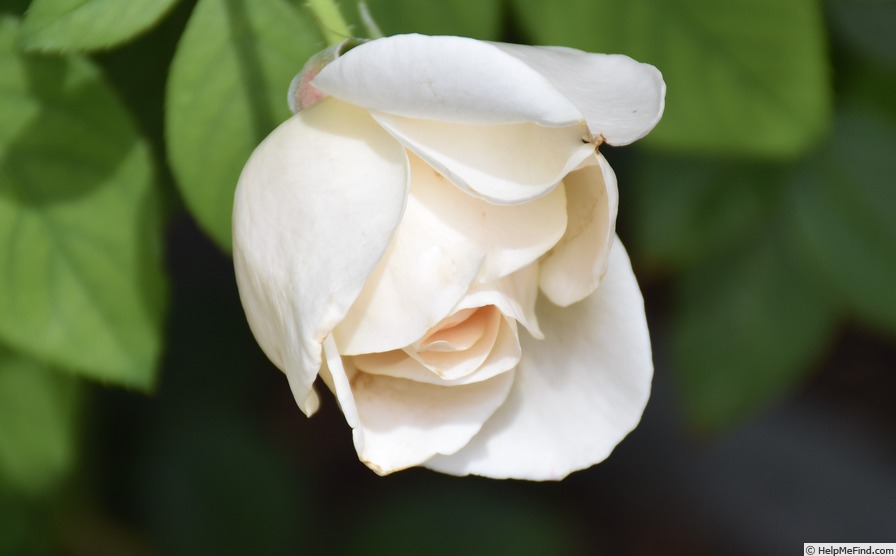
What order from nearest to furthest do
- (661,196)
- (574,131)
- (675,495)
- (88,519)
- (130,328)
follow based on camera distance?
(574,131) < (130,328) < (661,196) < (88,519) < (675,495)

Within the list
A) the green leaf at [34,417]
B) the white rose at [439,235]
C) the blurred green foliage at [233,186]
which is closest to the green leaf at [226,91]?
the blurred green foliage at [233,186]

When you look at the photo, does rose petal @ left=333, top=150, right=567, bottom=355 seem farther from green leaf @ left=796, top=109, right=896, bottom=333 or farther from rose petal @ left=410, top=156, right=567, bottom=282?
green leaf @ left=796, top=109, right=896, bottom=333

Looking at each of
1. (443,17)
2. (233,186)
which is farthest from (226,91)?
(443,17)

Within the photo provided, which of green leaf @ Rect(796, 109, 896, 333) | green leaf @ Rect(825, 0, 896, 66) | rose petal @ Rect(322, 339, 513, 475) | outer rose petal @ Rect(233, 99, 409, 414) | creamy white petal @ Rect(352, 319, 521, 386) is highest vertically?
outer rose petal @ Rect(233, 99, 409, 414)

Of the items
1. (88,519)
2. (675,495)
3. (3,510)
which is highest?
(3,510)

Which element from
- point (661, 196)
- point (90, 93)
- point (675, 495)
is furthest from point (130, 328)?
point (675, 495)

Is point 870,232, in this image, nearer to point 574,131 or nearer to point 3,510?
point 574,131

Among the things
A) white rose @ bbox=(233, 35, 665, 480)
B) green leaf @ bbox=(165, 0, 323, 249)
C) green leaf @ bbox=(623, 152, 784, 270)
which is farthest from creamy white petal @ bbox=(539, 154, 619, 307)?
green leaf @ bbox=(623, 152, 784, 270)

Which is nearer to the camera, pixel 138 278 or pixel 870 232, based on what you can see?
pixel 138 278
